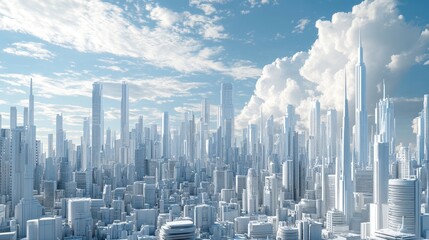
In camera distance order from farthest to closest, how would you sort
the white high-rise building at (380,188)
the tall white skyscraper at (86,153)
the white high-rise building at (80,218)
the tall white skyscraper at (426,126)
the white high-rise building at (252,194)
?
the tall white skyscraper at (426,126), the tall white skyscraper at (86,153), the white high-rise building at (252,194), the white high-rise building at (80,218), the white high-rise building at (380,188)

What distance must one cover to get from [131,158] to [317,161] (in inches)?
974

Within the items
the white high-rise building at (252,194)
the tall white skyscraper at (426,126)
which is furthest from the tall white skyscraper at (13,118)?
the tall white skyscraper at (426,126)

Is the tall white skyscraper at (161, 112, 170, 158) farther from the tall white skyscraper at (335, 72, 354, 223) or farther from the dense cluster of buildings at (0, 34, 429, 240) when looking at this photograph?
the tall white skyscraper at (335, 72, 354, 223)

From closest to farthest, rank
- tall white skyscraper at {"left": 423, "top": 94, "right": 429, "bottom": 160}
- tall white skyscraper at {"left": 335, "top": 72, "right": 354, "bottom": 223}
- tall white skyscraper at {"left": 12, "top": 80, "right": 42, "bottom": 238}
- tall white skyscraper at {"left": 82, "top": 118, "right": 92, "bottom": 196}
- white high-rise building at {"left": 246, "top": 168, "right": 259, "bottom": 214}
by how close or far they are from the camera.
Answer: tall white skyscraper at {"left": 12, "top": 80, "right": 42, "bottom": 238}, tall white skyscraper at {"left": 335, "top": 72, "right": 354, "bottom": 223}, white high-rise building at {"left": 246, "top": 168, "right": 259, "bottom": 214}, tall white skyscraper at {"left": 82, "top": 118, "right": 92, "bottom": 196}, tall white skyscraper at {"left": 423, "top": 94, "right": 429, "bottom": 160}

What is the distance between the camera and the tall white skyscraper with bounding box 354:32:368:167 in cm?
3781

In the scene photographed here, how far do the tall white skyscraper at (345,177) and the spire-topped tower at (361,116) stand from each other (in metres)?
10.5

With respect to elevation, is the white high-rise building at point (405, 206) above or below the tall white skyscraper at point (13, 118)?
below

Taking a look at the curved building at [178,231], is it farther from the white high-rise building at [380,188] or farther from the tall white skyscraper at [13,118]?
the tall white skyscraper at [13,118]

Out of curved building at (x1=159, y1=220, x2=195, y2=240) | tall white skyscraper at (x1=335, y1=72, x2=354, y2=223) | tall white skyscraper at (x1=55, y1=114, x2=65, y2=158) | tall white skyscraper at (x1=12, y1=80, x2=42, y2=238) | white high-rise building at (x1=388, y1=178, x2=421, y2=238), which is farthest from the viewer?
tall white skyscraper at (x1=55, y1=114, x2=65, y2=158)

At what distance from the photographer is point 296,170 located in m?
36.7

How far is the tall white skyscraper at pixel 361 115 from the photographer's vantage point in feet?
124

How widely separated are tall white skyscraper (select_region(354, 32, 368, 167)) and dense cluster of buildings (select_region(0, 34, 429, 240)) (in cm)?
11

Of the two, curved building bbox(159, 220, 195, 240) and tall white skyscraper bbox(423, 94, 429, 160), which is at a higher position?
tall white skyscraper bbox(423, 94, 429, 160)

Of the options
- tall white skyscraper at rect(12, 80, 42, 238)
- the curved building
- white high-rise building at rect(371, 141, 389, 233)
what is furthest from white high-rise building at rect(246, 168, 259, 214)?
the curved building
